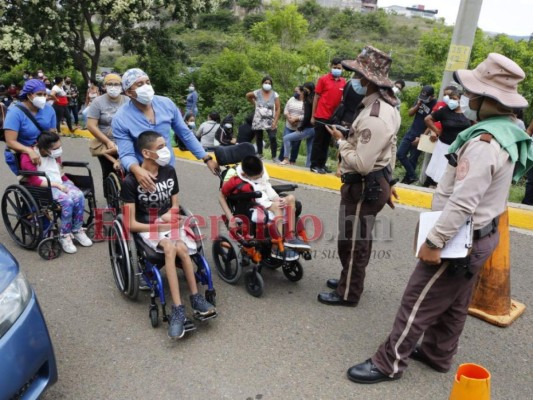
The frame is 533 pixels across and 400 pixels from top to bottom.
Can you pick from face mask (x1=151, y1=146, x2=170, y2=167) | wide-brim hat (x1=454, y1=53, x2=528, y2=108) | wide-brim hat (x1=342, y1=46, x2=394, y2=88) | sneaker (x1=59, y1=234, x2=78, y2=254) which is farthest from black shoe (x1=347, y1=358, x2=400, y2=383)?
sneaker (x1=59, y1=234, x2=78, y2=254)

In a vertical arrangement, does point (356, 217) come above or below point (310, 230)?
above

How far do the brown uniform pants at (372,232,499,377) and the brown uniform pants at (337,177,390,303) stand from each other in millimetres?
744

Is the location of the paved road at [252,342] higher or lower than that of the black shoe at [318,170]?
higher

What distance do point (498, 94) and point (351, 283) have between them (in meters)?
1.85

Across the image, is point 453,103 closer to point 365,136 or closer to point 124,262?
point 365,136

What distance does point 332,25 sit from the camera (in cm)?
6206

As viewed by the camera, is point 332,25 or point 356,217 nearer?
point 356,217

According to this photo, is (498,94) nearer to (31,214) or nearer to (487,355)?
(487,355)

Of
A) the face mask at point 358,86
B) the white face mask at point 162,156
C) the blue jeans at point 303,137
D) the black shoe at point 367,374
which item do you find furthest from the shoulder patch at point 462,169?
the blue jeans at point 303,137

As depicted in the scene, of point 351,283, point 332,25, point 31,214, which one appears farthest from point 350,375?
point 332,25

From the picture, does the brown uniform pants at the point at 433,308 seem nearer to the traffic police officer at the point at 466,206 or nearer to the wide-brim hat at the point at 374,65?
the traffic police officer at the point at 466,206

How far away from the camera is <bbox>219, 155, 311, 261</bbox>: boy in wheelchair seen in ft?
12.6

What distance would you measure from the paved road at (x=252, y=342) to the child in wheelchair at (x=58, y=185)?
26cm

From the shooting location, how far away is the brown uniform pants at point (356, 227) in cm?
344
